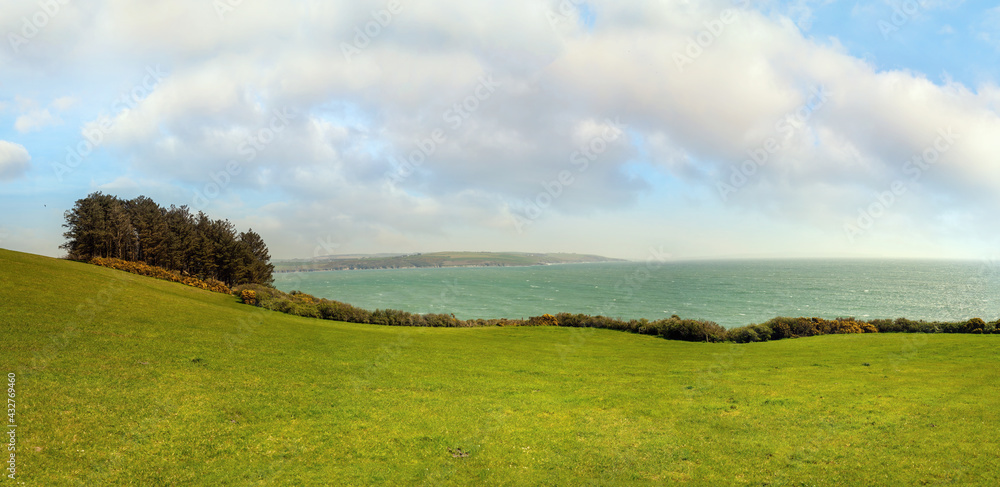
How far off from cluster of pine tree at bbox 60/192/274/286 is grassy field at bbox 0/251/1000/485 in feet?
126

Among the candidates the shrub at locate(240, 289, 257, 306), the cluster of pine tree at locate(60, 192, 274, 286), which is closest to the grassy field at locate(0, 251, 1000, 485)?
the shrub at locate(240, 289, 257, 306)

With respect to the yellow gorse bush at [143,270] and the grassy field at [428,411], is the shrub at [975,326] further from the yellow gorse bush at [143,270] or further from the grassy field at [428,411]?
the yellow gorse bush at [143,270]

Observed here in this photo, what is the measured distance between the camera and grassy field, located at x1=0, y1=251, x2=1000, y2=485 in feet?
38.9

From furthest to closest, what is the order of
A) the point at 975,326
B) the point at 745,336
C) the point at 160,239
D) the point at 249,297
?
the point at 160,239, the point at 249,297, the point at 745,336, the point at 975,326

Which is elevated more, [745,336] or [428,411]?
[428,411]

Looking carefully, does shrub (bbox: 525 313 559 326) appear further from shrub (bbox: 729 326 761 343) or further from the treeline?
shrub (bbox: 729 326 761 343)

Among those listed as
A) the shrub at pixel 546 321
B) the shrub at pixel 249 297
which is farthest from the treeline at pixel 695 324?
the shrub at pixel 546 321

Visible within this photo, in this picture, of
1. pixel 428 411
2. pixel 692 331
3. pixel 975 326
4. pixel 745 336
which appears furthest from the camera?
pixel 692 331

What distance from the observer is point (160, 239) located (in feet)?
214

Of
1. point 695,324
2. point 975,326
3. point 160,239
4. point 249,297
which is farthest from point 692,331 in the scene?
point 160,239

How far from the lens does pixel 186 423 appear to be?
13.1 m

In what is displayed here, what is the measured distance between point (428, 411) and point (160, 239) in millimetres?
71909

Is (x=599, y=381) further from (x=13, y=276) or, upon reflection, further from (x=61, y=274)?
(x=61, y=274)

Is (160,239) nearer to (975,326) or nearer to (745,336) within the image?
(745,336)
